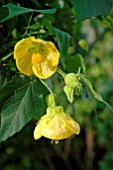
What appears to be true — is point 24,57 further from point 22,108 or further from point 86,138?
point 86,138

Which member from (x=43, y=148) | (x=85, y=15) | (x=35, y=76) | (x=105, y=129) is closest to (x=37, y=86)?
(x=35, y=76)

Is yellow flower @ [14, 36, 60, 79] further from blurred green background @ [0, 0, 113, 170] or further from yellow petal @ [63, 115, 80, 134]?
blurred green background @ [0, 0, 113, 170]

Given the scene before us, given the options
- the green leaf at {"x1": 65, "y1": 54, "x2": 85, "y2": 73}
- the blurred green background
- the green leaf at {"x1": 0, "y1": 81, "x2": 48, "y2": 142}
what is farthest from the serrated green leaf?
the blurred green background

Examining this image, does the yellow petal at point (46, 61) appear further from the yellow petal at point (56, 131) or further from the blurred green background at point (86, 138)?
the blurred green background at point (86, 138)

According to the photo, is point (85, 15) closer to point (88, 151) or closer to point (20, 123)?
point (20, 123)

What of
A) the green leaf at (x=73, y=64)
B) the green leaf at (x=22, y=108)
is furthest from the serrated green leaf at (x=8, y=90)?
the green leaf at (x=73, y=64)

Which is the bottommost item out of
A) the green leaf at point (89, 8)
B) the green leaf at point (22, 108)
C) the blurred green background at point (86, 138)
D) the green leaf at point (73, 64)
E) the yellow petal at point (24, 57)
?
the blurred green background at point (86, 138)
